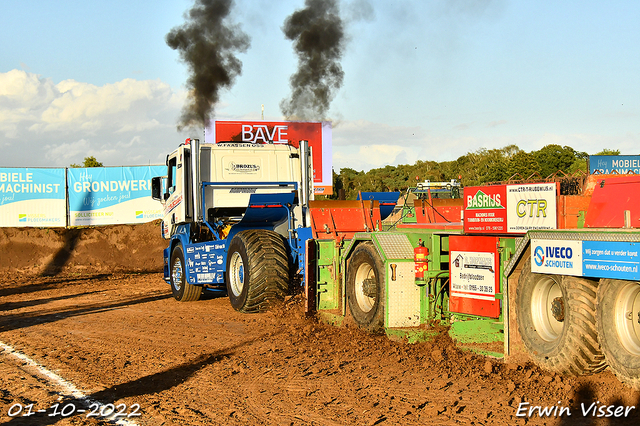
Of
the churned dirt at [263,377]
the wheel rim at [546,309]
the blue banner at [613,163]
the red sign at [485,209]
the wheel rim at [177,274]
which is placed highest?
the blue banner at [613,163]

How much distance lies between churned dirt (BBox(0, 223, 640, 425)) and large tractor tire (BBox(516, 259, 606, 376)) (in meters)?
0.17

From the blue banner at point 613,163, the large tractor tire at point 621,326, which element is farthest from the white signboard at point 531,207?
the blue banner at point 613,163

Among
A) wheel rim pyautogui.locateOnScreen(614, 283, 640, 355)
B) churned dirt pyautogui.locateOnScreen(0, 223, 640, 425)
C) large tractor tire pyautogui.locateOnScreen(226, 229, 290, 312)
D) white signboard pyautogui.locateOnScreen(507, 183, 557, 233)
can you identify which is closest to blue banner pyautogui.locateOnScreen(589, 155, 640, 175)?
large tractor tire pyautogui.locateOnScreen(226, 229, 290, 312)

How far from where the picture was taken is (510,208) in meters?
6.61

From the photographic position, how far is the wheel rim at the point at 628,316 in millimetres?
5172

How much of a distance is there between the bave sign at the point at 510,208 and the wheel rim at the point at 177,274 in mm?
8634

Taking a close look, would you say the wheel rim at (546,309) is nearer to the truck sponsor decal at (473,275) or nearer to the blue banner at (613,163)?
the truck sponsor decal at (473,275)

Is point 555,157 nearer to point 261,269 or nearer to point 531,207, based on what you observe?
point 261,269

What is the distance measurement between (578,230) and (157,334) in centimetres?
647

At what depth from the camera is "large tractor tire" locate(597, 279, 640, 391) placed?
5.13 metres

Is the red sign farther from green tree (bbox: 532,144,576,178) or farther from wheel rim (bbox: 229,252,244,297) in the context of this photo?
green tree (bbox: 532,144,576,178)

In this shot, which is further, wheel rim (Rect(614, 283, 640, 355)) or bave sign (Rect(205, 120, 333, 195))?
bave sign (Rect(205, 120, 333, 195))

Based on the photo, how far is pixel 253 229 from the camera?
1160cm

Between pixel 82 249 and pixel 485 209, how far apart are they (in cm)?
1940
